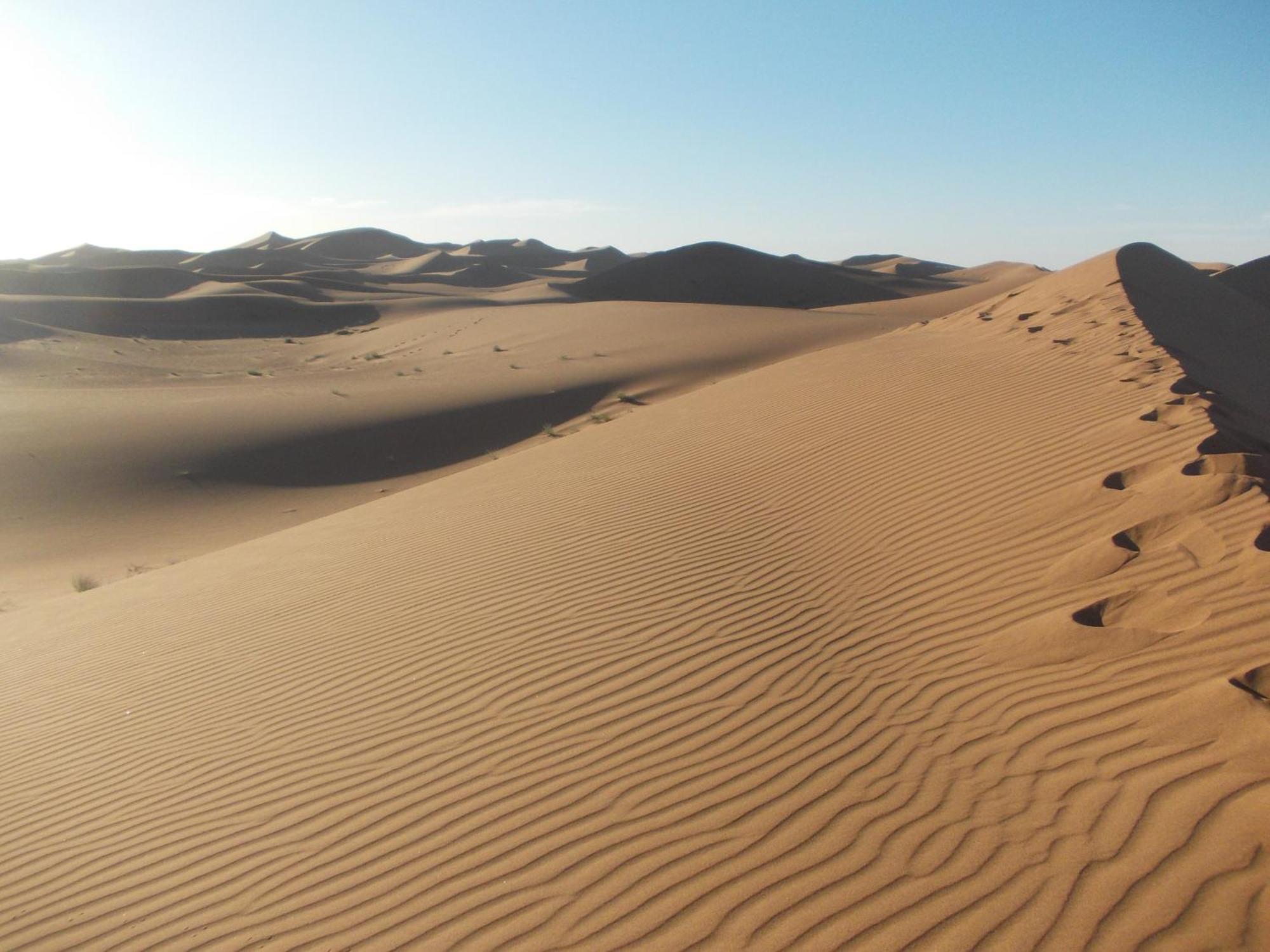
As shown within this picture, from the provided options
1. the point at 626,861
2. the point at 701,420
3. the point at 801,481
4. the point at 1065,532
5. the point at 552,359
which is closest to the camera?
the point at 626,861

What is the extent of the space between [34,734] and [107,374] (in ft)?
91.7

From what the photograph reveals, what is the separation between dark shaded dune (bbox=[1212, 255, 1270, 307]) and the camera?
2616 centimetres

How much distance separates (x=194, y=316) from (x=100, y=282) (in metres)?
14.4

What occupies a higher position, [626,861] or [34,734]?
[626,861]

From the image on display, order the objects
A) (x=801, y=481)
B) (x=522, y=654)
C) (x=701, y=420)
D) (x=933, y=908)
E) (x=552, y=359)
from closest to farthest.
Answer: (x=933, y=908), (x=522, y=654), (x=801, y=481), (x=701, y=420), (x=552, y=359)

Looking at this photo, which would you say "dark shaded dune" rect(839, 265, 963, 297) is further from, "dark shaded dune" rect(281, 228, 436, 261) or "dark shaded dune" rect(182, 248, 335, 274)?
"dark shaded dune" rect(281, 228, 436, 261)

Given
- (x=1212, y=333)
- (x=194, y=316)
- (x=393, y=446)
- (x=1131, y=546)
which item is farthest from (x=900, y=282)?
(x=1131, y=546)

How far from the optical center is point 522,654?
5645mm

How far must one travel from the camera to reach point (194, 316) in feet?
164

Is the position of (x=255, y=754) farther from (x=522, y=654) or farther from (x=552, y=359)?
(x=552, y=359)

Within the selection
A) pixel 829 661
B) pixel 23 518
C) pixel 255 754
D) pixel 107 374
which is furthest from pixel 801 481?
pixel 107 374

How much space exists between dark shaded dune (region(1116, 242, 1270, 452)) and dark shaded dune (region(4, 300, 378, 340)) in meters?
41.6

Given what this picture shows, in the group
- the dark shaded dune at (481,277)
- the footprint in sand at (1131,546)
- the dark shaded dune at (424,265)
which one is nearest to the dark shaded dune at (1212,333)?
the footprint in sand at (1131,546)

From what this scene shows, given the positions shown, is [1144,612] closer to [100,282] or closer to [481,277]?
[100,282]
